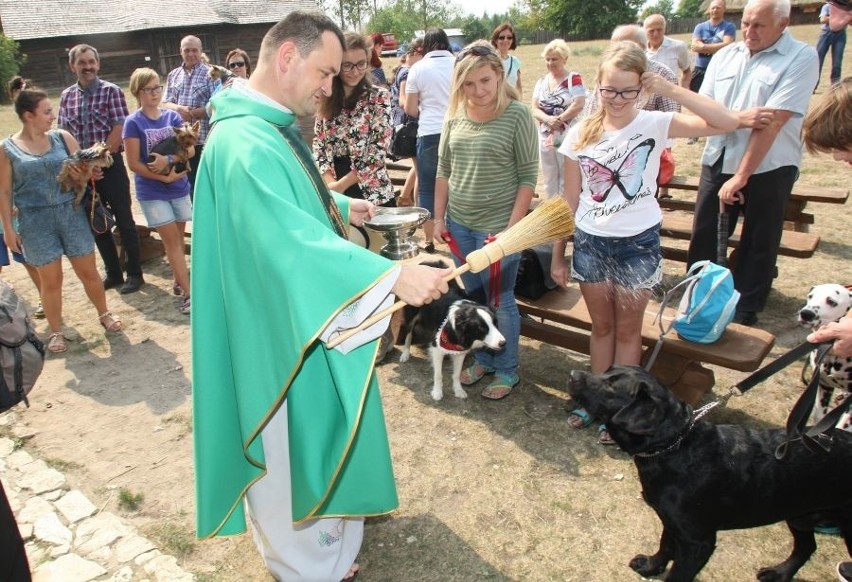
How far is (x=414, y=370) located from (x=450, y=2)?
86.1 metres

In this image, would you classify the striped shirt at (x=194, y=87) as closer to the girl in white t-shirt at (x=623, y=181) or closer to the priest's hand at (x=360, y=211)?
the priest's hand at (x=360, y=211)

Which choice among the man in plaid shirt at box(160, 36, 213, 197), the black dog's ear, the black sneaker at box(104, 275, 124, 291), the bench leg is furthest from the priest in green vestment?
the man in plaid shirt at box(160, 36, 213, 197)

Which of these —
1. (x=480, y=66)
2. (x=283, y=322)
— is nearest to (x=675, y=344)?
(x=480, y=66)

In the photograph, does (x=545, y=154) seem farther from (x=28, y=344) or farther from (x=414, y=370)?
(x=28, y=344)

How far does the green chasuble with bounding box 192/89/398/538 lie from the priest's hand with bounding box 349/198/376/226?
636 millimetres

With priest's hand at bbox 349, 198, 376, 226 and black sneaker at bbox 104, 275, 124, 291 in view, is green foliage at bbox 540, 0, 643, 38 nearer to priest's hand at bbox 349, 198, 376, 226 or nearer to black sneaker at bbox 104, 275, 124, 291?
black sneaker at bbox 104, 275, 124, 291

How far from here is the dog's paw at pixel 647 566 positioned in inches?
110

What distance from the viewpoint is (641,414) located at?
7.96ft

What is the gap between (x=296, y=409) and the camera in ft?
7.88

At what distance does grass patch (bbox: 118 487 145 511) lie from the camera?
3463 millimetres

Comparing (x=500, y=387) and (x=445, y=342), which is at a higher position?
(x=445, y=342)

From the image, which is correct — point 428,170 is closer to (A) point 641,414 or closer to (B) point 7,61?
(A) point 641,414

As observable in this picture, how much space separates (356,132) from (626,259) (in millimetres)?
2251

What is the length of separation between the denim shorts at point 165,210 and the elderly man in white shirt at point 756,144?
469cm
